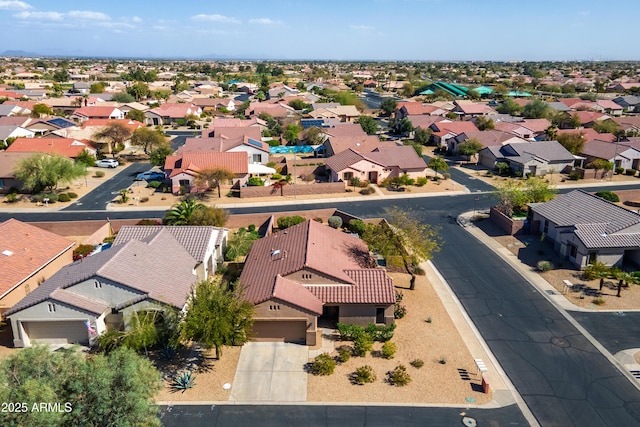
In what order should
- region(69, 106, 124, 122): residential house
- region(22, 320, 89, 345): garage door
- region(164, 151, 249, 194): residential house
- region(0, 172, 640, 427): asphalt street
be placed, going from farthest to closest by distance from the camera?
region(69, 106, 124, 122): residential house < region(164, 151, 249, 194): residential house < region(22, 320, 89, 345): garage door < region(0, 172, 640, 427): asphalt street

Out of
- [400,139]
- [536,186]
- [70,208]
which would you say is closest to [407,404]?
[536,186]

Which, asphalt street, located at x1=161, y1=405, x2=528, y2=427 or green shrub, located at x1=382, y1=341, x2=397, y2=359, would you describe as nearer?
asphalt street, located at x1=161, y1=405, x2=528, y2=427

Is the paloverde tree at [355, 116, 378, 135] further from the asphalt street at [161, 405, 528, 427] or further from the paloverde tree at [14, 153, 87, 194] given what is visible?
the asphalt street at [161, 405, 528, 427]

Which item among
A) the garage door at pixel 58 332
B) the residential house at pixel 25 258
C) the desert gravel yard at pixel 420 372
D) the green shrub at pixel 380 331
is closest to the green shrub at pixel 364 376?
the desert gravel yard at pixel 420 372

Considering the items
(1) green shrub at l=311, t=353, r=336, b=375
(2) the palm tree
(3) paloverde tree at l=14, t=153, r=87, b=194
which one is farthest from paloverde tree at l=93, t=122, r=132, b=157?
(1) green shrub at l=311, t=353, r=336, b=375

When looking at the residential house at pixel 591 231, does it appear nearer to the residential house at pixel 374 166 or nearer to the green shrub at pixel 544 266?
the green shrub at pixel 544 266

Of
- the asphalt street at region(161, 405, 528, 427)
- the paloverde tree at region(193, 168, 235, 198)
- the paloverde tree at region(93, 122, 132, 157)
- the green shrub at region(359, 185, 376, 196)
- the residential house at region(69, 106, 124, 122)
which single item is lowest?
the asphalt street at region(161, 405, 528, 427)
